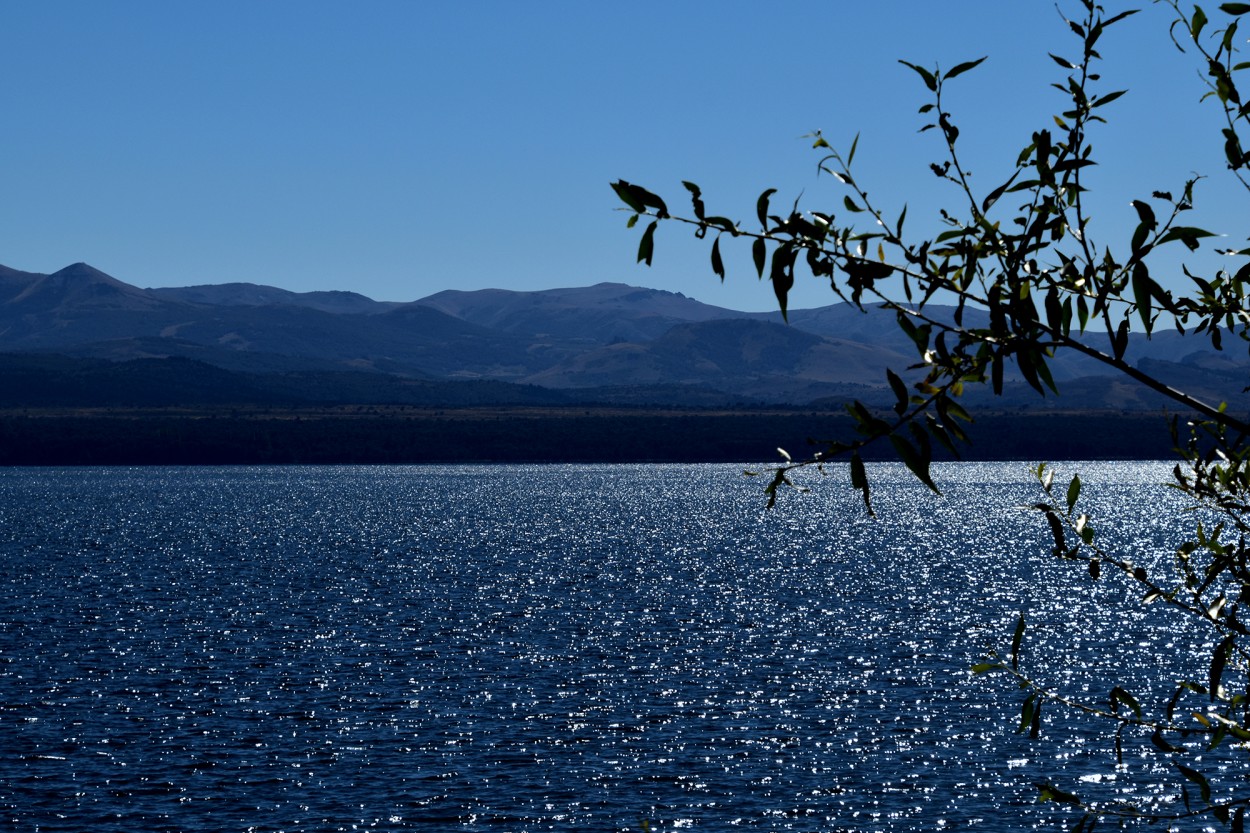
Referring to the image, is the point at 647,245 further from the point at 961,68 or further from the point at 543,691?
the point at 543,691

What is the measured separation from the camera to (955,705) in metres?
55.7

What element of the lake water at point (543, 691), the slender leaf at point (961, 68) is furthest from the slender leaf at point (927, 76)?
the lake water at point (543, 691)

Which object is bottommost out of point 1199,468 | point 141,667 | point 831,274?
point 141,667

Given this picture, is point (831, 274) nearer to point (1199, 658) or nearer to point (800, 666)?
point (800, 666)

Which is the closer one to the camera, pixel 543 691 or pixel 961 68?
pixel 961 68

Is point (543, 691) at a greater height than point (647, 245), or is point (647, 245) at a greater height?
point (647, 245)

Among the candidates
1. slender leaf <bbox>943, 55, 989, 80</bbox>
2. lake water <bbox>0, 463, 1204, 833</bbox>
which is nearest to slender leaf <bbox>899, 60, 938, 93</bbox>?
slender leaf <bbox>943, 55, 989, 80</bbox>

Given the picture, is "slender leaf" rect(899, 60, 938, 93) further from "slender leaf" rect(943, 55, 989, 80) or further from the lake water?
the lake water

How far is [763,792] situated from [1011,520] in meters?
151

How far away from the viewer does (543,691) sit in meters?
58.5

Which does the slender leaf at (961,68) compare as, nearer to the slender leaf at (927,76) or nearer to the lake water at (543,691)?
the slender leaf at (927,76)

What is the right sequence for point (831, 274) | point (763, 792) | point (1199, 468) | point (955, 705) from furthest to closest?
point (955, 705) < point (763, 792) < point (1199, 468) < point (831, 274)

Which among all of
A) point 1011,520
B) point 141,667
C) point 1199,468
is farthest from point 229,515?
point 1199,468

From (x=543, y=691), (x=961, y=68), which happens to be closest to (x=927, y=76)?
(x=961, y=68)
